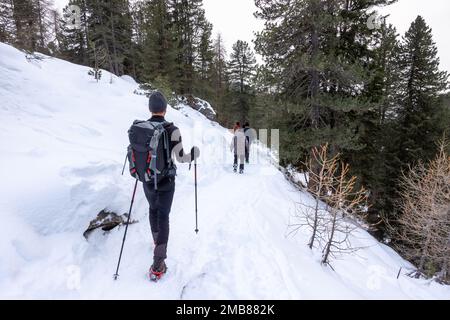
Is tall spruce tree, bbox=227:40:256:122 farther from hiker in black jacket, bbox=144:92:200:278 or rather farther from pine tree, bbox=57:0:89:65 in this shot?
hiker in black jacket, bbox=144:92:200:278

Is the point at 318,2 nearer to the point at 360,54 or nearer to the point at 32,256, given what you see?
the point at 360,54

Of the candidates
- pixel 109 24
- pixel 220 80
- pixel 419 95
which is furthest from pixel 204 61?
pixel 419 95

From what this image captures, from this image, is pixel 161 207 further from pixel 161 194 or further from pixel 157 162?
pixel 157 162

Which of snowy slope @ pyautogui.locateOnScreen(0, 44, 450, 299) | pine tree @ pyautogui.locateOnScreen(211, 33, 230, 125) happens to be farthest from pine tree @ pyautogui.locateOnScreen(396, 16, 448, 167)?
pine tree @ pyautogui.locateOnScreen(211, 33, 230, 125)

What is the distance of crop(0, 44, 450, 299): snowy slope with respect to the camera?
11.5 ft

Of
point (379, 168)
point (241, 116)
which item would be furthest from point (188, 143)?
point (241, 116)

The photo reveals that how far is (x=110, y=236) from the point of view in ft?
14.9

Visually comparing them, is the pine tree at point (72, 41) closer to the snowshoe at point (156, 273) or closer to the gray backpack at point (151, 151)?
the gray backpack at point (151, 151)

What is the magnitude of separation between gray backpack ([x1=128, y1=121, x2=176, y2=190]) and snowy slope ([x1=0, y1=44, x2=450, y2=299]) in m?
1.56

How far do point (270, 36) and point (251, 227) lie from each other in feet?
27.4

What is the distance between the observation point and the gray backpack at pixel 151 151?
3436mm

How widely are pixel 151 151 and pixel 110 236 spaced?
6.96 feet

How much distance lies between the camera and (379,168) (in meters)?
16.2
